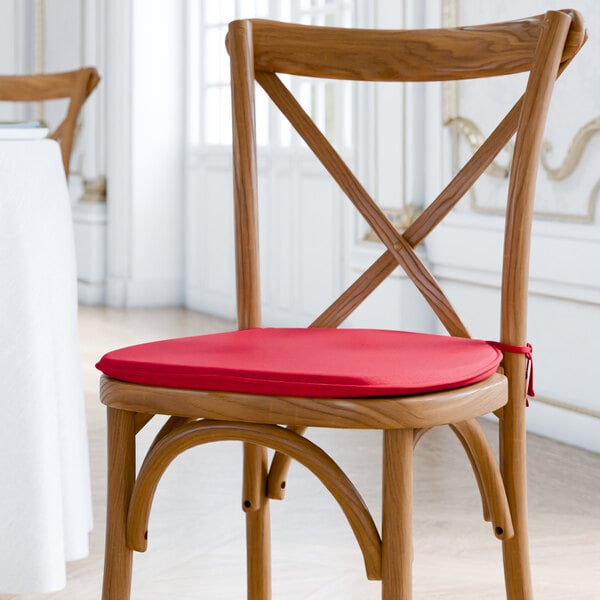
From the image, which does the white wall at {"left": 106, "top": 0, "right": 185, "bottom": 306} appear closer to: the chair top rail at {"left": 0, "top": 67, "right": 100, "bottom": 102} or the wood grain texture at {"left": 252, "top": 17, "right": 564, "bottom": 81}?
the chair top rail at {"left": 0, "top": 67, "right": 100, "bottom": 102}

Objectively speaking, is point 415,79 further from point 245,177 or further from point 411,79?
point 245,177

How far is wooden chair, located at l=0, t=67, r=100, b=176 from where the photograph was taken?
2.24m

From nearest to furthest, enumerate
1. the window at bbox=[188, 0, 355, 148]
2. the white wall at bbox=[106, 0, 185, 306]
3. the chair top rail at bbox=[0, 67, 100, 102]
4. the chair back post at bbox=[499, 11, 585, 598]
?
the chair back post at bbox=[499, 11, 585, 598]
the chair top rail at bbox=[0, 67, 100, 102]
the window at bbox=[188, 0, 355, 148]
the white wall at bbox=[106, 0, 185, 306]

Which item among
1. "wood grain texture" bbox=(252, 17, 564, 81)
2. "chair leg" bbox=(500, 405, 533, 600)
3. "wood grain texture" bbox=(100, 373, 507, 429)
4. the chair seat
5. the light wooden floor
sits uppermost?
"wood grain texture" bbox=(252, 17, 564, 81)

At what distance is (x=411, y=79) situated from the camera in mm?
1647

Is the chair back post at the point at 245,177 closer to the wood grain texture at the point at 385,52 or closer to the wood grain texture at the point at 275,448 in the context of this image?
the wood grain texture at the point at 385,52

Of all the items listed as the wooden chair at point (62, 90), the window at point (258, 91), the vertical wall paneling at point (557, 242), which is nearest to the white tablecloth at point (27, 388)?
the wooden chair at point (62, 90)

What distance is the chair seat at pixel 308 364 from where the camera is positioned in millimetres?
1154

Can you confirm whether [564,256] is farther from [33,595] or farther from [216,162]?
[216,162]

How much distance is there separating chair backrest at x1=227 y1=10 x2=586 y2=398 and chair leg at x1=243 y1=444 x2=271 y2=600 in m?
0.19

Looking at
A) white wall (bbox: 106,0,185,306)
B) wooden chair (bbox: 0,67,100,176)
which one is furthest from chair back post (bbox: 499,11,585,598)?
white wall (bbox: 106,0,185,306)

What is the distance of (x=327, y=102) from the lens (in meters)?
4.84

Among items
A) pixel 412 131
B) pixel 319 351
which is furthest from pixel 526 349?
pixel 412 131

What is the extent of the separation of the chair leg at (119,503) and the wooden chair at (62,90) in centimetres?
100
